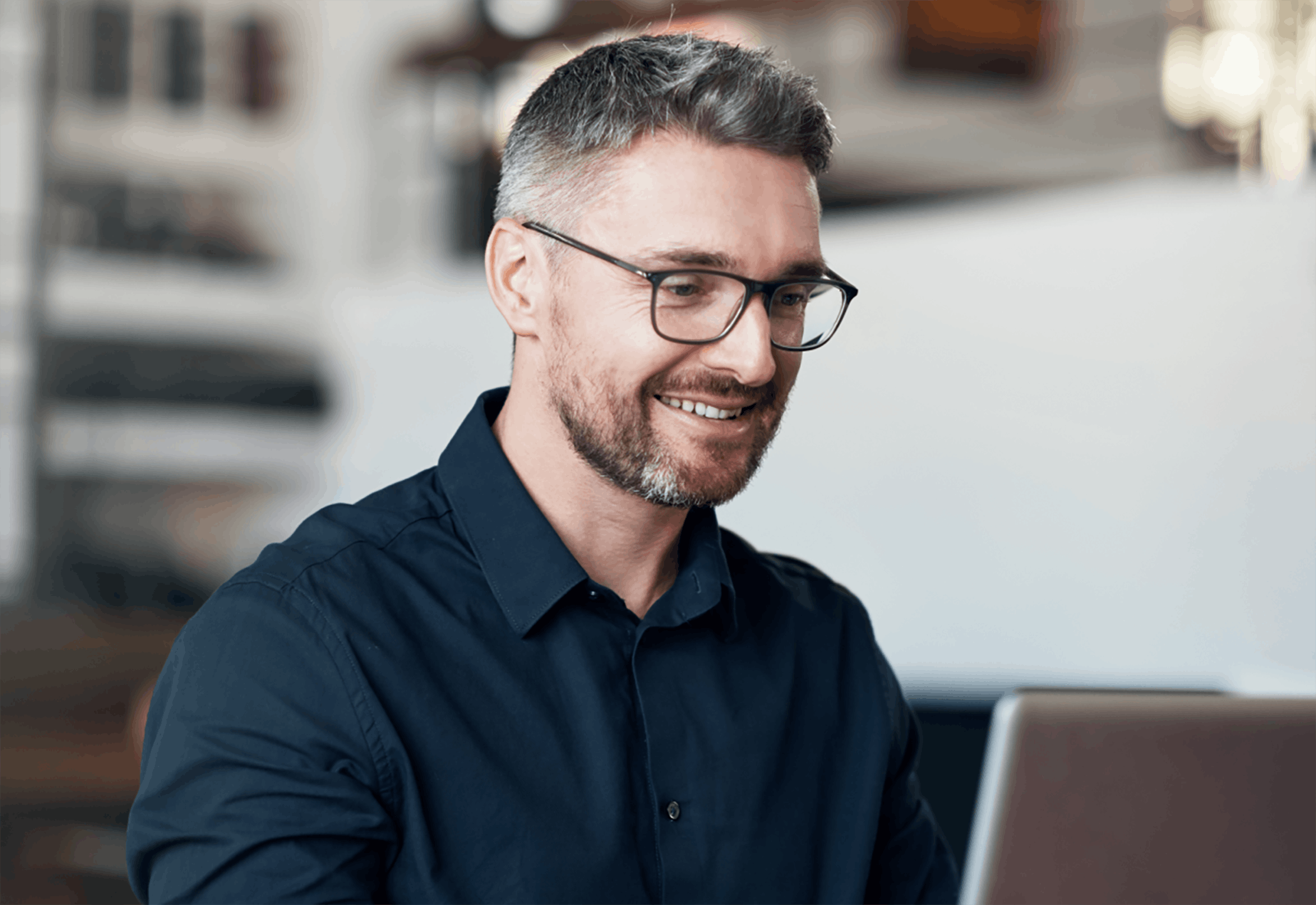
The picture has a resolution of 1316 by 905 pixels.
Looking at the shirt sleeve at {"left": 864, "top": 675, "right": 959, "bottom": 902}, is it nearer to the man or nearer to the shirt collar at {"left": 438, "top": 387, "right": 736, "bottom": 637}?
the man

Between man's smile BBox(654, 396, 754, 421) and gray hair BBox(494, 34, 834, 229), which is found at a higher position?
gray hair BBox(494, 34, 834, 229)

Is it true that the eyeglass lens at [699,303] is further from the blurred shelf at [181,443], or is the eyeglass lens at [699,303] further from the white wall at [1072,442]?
the blurred shelf at [181,443]

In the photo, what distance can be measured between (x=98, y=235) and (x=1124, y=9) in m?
4.01

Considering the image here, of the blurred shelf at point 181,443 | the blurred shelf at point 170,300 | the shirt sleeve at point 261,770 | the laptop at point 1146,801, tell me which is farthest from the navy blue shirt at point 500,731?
the blurred shelf at point 170,300

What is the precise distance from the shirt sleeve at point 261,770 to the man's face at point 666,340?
32 cm

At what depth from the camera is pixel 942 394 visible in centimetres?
309

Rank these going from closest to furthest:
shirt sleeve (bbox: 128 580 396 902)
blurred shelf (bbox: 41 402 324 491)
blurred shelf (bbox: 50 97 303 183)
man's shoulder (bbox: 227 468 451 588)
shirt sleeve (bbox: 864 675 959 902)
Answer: shirt sleeve (bbox: 128 580 396 902), man's shoulder (bbox: 227 468 451 588), shirt sleeve (bbox: 864 675 959 902), blurred shelf (bbox: 41 402 324 491), blurred shelf (bbox: 50 97 303 183)

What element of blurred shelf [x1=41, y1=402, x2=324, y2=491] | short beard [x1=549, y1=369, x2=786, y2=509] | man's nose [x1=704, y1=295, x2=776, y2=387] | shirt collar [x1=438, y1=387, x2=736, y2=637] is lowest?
blurred shelf [x1=41, y1=402, x2=324, y2=491]

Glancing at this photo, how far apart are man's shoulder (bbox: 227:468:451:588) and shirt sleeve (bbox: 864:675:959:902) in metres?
0.55

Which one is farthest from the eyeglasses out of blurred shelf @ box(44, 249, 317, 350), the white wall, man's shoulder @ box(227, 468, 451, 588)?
blurred shelf @ box(44, 249, 317, 350)

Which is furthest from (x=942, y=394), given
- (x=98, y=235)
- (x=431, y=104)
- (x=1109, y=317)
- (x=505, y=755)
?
(x=98, y=235)

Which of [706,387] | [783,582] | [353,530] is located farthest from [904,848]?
[353,530]

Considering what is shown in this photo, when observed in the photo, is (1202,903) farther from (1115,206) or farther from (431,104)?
(431,104)

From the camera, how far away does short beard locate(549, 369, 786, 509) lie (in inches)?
45.6
